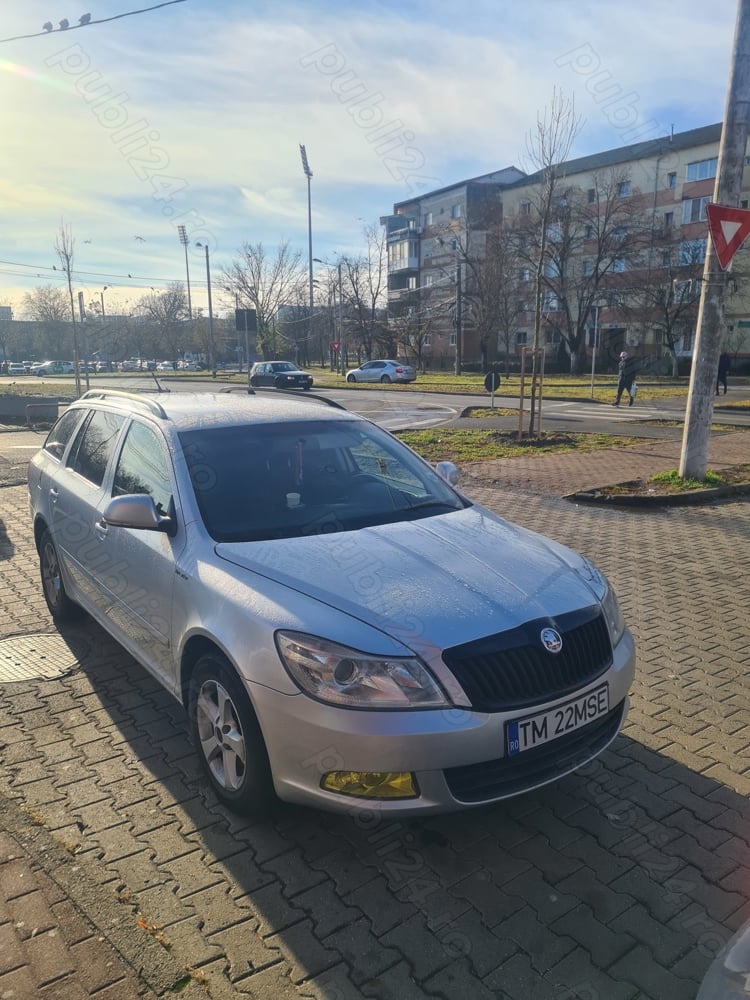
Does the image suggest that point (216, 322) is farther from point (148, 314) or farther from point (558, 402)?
point (558, 402)

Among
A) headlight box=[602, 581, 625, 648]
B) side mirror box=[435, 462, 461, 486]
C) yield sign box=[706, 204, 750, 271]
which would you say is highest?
yield sign box=[706, 204, 750, 271]

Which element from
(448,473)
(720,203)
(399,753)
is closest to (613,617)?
(399,753)

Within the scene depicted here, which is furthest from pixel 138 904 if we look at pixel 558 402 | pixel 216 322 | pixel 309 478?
pixel 216 322

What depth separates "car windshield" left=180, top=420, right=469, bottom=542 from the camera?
3498mm

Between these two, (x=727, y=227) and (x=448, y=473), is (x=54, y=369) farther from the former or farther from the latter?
(x=448, y=473)

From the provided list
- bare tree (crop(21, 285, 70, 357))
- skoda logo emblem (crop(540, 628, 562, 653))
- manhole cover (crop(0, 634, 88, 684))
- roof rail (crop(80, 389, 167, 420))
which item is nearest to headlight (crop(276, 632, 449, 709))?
skoda logo emblem (crop(540, 628, 562, 653))

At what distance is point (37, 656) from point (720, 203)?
8721 millimetres

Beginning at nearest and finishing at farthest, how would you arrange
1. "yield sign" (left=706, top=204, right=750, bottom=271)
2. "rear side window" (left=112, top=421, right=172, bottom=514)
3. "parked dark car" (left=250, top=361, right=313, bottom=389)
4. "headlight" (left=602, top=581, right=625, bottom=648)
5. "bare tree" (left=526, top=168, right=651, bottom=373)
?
"headlight" (left=602, top=581, right=625, bottom=648), "rear side window" (left=112, top=421, right=172, bottom=514), "yield sign" (left=706, top=204, right=750, bottom=271), "parked dark car" (left=250, top=361, right=313, bottom=389), "bare tree" (left=526, top=168, right=651, bottom=373)

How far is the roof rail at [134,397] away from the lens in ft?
13.6

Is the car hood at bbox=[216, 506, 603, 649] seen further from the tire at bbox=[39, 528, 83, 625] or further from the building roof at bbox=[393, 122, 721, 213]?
the building roof at bbox=[393, 122, 721, 213]

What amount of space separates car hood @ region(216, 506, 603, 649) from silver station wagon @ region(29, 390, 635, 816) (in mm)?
10

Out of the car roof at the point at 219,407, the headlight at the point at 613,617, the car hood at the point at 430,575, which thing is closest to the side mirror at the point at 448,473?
the car roof at the point at 219,407

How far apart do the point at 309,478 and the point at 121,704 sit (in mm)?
1679

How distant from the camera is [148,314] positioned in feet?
207
